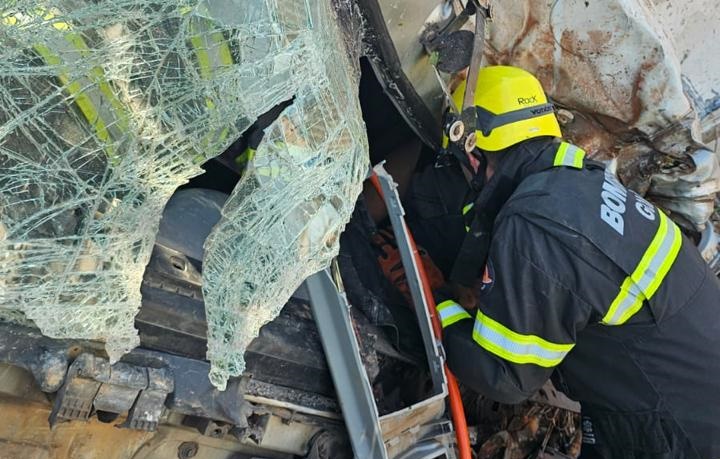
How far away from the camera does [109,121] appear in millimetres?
1182

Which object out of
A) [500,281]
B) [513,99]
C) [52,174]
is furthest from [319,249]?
[513,99]

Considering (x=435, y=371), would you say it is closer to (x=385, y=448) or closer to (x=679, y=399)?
(x=385, y=448)

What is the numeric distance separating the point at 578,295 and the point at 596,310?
0.28 feet

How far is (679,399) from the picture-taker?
210 centimetres

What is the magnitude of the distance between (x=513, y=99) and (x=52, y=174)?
60.7 inches

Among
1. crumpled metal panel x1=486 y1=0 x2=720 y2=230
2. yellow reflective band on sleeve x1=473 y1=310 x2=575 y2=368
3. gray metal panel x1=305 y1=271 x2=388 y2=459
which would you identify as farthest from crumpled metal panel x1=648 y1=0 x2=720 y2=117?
gray metal panel x1=305 y1=271 x2=388 y2=459

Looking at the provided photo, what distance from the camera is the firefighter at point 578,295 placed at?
1.93 metres

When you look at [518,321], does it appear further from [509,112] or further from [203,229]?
[203,229]

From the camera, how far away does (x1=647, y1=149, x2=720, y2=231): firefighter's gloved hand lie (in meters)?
2.61

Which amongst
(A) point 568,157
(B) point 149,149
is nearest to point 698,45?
(A) point 568,157

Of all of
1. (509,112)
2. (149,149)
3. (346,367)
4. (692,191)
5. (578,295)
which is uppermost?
(149,149)

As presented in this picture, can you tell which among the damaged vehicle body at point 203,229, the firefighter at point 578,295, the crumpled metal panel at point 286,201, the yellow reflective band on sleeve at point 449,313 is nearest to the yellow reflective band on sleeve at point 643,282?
the firefighter at point 578,295

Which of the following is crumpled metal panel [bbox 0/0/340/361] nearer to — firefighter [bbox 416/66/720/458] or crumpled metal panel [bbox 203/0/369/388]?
crumpled metal panel [bbox 203/0/369/388]

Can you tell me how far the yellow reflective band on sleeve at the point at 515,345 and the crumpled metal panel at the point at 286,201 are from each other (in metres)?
0.80
